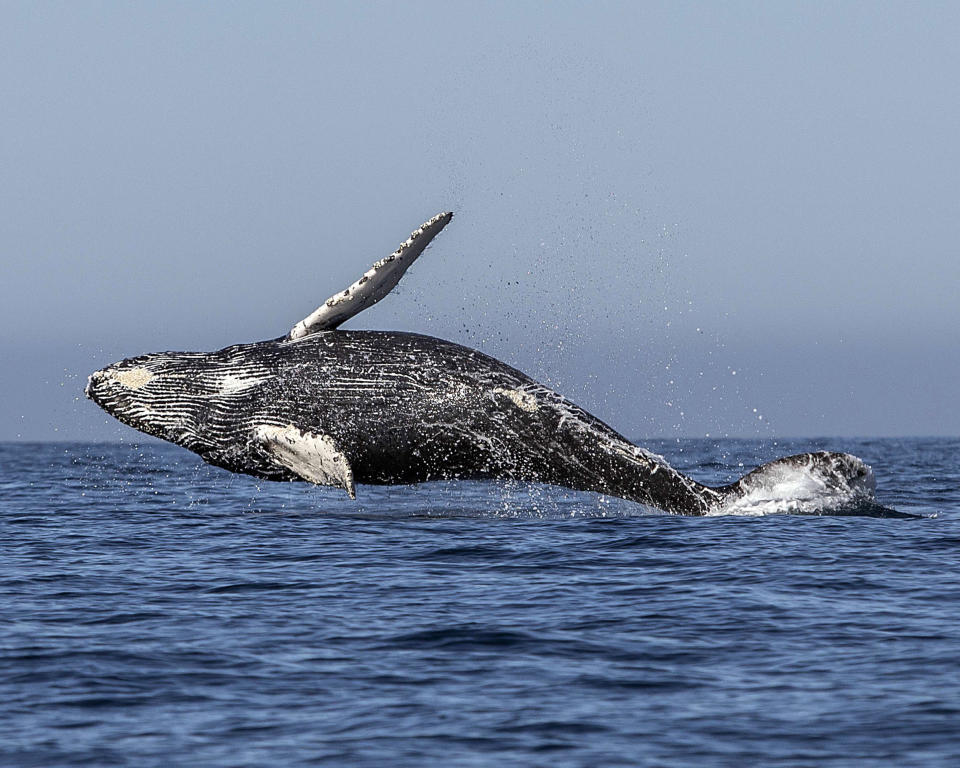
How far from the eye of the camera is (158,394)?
66.6ft

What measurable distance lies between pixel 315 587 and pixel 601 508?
10034mm

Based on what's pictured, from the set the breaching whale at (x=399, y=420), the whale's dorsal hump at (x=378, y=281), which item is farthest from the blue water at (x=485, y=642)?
the whale's dorsal hump at (x=378, y=281)

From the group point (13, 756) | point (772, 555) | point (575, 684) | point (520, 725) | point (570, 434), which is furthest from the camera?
point (570, 434)

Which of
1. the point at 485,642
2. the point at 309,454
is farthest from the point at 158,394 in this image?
the point at 485,642

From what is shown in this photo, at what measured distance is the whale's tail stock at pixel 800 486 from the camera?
20.2m

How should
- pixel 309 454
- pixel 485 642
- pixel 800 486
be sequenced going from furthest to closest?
pixel 800 486
pixel 309 454
pixel 485 642

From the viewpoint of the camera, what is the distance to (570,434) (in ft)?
64.8

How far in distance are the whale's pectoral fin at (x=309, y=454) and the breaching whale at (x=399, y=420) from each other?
3 cm

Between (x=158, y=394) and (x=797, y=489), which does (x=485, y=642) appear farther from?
(x=158, y=394)

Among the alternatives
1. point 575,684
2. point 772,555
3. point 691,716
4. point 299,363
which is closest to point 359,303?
point 299,363

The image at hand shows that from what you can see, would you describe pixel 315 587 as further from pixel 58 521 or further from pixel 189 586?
pixel 58 521

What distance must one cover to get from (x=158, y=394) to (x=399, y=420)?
3.86m

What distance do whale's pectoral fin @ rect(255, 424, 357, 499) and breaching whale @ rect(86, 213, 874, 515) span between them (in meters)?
0.03

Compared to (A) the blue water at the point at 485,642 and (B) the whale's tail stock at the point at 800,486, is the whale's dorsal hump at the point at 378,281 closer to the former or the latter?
(A) the blue water at the point at 485,642
